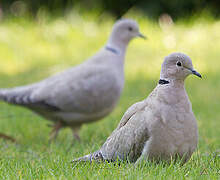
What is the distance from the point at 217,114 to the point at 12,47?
4.64 metres

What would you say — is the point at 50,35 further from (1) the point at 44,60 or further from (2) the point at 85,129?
(2) the point at 85,129

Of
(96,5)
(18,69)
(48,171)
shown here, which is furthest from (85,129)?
(96,5)

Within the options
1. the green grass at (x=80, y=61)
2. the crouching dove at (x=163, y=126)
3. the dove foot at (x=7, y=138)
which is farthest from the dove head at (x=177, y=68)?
the dove foot at (x=7, y=138)

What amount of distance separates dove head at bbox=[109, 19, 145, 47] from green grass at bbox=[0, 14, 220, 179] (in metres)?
0.92

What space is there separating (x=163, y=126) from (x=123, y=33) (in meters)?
2.85

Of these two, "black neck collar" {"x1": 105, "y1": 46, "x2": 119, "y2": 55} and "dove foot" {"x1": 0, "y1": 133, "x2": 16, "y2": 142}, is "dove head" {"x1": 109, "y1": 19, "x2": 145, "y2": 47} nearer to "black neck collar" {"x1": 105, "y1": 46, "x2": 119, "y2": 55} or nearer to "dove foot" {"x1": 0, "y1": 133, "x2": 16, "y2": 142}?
"black neck collar" {"x1": 105, "y1": 46, "x2": 119, "y2": 55}

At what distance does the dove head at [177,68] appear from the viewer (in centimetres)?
310

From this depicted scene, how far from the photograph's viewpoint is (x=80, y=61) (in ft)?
29.9

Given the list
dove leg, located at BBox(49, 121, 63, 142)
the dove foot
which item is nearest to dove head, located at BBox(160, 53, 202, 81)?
the dove foot

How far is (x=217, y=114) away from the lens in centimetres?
635

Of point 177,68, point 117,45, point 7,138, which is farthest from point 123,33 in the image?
point 177,68

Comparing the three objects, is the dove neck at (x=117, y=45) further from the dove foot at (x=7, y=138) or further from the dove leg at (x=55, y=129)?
the dove foot at (x=7, y=138)

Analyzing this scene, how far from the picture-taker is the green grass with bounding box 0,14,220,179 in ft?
9.85

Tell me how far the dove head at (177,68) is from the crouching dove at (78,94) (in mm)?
1990
